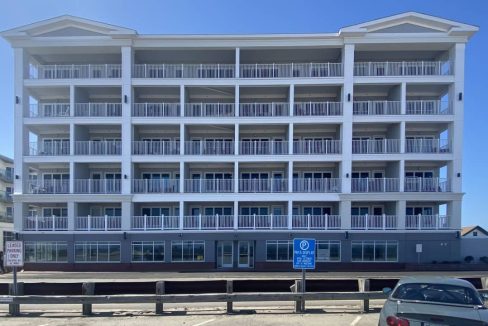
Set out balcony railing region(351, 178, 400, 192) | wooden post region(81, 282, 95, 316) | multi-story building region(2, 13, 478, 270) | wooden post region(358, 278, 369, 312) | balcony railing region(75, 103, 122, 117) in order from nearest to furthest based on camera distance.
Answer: wooden post region(81, 282, 95, 316), wooden post region(358, 278, 369, 312), multi-story building region(2, 13, 478, 270), balcony railing region(351, 178, 400, 192), balcony railing region(75, 103, 122, 117)

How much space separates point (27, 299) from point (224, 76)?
23.8 meters

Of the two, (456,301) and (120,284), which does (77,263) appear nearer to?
(120,284)

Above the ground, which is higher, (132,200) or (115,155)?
(115,155)

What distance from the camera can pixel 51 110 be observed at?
31.6 metres

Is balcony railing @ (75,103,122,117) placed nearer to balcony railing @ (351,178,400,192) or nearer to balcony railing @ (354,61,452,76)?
balcony railing @ (354,61,452,76)

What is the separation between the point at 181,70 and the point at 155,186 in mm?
9249

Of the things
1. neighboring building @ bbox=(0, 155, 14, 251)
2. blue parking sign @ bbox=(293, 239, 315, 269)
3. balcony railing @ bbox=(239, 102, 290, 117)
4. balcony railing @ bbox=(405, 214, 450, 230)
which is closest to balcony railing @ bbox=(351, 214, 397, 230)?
balcony railing @ bbox=(405, 214, 450, 230)

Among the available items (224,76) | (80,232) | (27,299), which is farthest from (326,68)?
(27,299)

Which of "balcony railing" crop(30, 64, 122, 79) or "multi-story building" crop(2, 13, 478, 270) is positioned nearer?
"multi-story building" crop(2, 13, 478, 270)

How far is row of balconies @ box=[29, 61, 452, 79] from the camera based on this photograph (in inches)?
1213

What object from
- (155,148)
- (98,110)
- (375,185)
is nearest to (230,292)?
(155,148)

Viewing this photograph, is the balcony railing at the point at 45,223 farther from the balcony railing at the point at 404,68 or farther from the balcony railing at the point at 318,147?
the balcony railing at the point at 404,68

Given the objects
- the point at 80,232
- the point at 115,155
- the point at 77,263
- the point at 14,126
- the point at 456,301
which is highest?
the point at 14,126

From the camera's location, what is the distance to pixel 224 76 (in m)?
31.5
